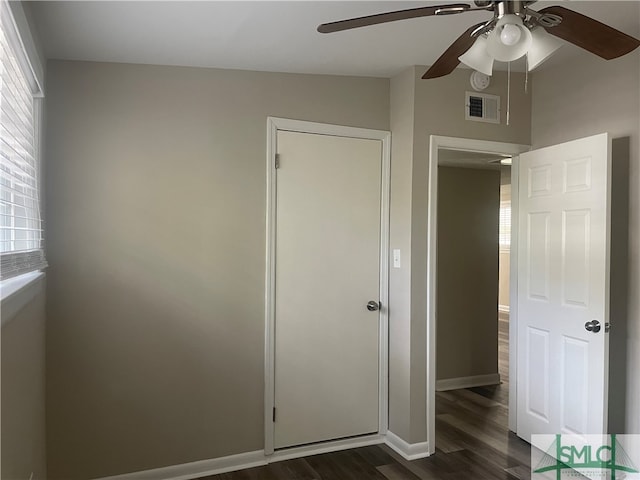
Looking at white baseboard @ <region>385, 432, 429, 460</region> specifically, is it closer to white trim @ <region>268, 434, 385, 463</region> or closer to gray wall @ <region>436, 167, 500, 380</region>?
white trim @ <region>268, 434, 385, 463</region>

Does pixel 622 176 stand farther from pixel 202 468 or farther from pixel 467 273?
pixel 202 468

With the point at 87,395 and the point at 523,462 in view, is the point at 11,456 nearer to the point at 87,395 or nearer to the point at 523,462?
the point at 87,395

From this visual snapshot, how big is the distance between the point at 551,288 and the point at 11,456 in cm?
285

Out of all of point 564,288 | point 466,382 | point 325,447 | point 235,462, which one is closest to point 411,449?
point 325,447

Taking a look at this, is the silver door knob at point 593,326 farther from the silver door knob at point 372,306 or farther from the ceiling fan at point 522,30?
the ceiling fan at point 522,30

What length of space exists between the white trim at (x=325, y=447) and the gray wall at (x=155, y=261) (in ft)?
0.68

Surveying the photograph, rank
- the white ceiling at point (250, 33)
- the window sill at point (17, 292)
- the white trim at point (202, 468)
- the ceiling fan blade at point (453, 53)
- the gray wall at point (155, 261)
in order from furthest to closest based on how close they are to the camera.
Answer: the white trim at point (202, 468) < the gray wall at point (155, 261) < the white ceiling at point (250, 33) < the ceiling fan blade at point (453, 53) < the window sill at point (17, 292)

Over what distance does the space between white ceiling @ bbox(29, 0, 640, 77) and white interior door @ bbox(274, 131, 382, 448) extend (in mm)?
524

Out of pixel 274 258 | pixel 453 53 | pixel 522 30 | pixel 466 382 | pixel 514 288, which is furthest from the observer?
pixel 466 382

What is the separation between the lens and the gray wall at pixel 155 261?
8.25 feet

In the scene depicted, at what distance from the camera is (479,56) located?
5.62 ft

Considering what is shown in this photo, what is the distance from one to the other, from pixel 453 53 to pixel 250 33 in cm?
109

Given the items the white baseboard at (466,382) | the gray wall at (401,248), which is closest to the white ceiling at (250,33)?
A: the gray wall at (401,248)

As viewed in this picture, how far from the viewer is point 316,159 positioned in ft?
9.86
